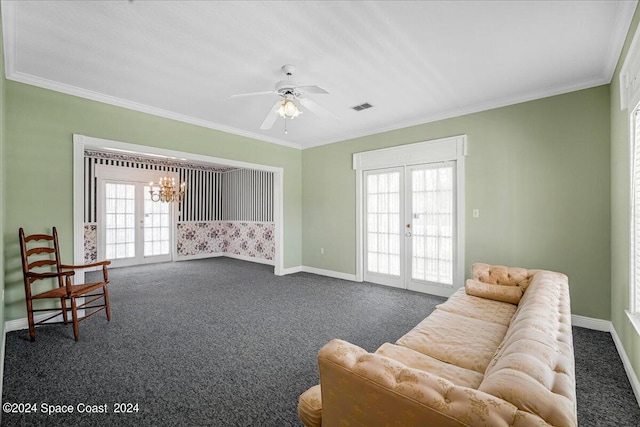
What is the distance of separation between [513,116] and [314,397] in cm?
414

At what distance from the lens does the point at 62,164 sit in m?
3.44

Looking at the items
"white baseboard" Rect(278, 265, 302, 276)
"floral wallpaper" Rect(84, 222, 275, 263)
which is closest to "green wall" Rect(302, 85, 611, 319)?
"white baseboard" Rect(278, 265, 302, 276)

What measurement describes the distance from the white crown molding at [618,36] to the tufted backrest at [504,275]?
7.06 feet

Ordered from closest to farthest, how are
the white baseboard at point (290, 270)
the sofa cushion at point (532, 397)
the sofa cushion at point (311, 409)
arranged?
the sofa cushion at point (532, 397)
the sofa cushion at point (311, 409)
the white baseboard at point (290, 270)

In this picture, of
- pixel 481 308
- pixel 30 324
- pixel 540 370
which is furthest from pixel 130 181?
pixel 540 370

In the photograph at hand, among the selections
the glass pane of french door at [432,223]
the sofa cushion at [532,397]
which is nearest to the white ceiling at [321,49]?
the glass pane of french door at [432,223]

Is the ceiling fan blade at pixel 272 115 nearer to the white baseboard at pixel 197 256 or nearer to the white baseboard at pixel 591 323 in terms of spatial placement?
the white baseboard at pixel 591 323

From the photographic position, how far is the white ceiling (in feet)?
7.16

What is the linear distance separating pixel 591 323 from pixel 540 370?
331 cm

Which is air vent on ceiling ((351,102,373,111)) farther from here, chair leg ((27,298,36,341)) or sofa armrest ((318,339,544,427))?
chair leg ((27,298,36,341))

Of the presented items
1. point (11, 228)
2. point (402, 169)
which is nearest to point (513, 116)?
point (402, 169)

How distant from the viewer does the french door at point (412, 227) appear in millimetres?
4438

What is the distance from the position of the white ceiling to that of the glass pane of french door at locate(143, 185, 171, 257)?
436cm

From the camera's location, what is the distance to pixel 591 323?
3293 millimetres
